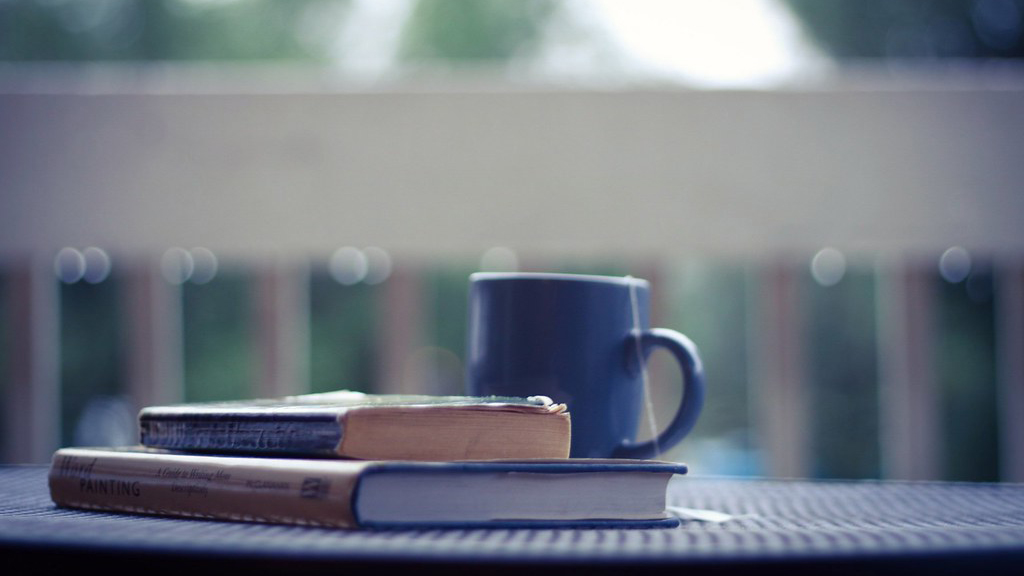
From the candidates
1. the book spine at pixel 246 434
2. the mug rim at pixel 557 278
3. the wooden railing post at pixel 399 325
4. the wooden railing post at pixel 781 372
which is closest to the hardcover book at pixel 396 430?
the book spine at pixel 246 434

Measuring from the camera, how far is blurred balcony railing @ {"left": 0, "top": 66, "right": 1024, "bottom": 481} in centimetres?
176

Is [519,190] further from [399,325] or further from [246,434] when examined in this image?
[246,434]

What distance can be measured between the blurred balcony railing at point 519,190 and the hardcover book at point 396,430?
119 centimetres

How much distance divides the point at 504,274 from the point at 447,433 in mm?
171

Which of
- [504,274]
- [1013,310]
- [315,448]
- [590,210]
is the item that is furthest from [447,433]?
[1013,310]

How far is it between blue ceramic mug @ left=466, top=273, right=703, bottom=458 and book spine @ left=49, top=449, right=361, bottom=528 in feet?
0.68

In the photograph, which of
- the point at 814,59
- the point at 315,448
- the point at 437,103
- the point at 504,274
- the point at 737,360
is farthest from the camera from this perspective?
the point at 814,59

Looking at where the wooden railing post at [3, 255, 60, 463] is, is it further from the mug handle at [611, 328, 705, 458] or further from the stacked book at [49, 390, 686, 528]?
the mug handle at [611, 328, 705, 458]

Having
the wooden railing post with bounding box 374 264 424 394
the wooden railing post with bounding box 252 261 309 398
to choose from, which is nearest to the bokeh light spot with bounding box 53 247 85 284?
the wooden railing post with bounding box 252 261 309 398

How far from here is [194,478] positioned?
1.71ft

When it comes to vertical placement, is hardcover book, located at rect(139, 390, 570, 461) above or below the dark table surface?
above

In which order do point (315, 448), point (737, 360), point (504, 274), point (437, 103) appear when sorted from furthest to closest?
point (737, 360) < point (437, 103) < point (504, 274) < point (315, 448)

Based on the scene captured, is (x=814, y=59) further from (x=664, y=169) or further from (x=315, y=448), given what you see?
(x=315, y=448)

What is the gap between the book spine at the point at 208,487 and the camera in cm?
45
